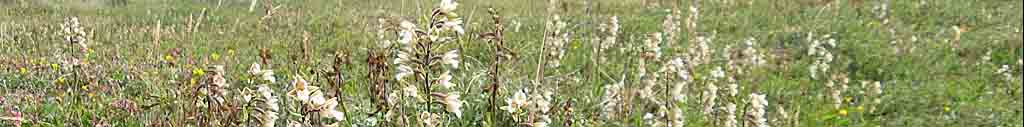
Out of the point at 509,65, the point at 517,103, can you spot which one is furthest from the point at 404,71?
the point at 509,65

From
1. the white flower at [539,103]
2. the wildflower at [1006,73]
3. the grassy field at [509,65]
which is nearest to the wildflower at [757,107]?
the grassy field at [509,65]

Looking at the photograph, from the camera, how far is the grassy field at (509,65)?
6.34 feet

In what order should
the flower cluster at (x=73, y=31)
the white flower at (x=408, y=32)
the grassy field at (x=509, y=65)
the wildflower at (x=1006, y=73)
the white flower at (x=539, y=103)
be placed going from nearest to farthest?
1. the white flower at (x=408, y=32)
2. the grassy field at (x=509, y=65)
3. the white flower at (x=539, y=103)
4. the flower cluster at (x=73, y=31)
5. the wildflower at (x=1006, y=73)

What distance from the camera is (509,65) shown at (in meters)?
4.03

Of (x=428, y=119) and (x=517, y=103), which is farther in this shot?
(x=517, y=103)

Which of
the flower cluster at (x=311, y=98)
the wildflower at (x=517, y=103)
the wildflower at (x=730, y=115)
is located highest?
the flower cluster at (x=311, y=98)

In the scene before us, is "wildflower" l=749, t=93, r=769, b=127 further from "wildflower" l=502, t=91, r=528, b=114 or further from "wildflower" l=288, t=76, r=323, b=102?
"wildflower" l=288, t=76, r=323, b=102

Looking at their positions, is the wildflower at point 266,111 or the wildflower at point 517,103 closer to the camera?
the wildflower at point 266,111

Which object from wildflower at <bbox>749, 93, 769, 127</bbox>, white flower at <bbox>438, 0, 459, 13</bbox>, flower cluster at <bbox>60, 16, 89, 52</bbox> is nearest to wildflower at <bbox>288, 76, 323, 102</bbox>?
white flower at <bbox>438, 0, 459, 13</bbox>

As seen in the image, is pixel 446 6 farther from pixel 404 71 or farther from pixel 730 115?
pixel 730 115

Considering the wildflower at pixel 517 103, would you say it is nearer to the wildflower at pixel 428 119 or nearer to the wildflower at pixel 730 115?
the wildflower at pixel 428 119

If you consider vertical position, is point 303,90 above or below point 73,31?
below

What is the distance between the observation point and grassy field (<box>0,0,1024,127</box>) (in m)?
1.93

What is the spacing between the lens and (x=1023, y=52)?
5672mm
